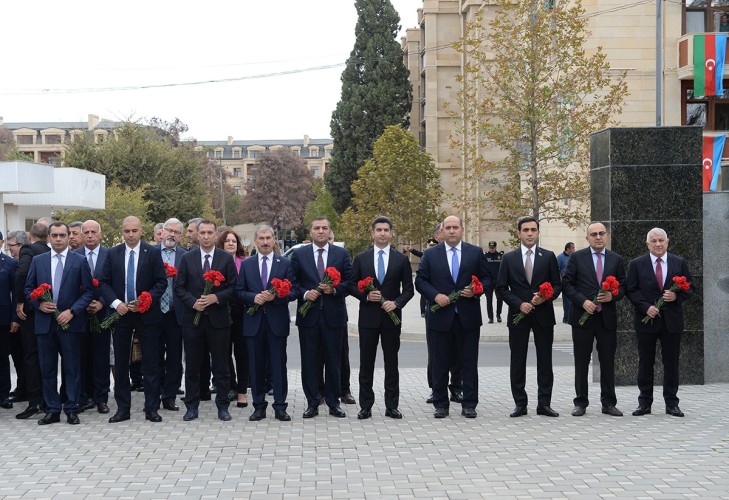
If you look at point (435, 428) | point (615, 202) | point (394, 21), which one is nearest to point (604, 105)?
point (615, 202)

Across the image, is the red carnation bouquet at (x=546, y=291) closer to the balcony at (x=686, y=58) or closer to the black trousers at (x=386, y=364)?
the black trousers at (x=386, y=364)

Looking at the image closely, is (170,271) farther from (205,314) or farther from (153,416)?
(153,416)

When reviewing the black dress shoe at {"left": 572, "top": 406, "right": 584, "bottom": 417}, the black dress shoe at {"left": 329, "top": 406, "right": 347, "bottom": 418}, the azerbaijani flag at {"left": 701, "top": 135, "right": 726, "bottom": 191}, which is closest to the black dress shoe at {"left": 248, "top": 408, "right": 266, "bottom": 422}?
the black dress shoe at {"left": 329, "top": 406, "right": 347, "bottom": 418}

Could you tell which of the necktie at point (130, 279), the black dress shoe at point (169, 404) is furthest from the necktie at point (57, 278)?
the black dress shoe at point (169, 404)

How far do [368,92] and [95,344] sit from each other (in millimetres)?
52900

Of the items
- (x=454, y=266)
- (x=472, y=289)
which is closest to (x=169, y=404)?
(x=454, y=266)

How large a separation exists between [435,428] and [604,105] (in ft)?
52.2

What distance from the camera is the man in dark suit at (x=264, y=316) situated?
10.7 m

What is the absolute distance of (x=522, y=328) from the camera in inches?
420

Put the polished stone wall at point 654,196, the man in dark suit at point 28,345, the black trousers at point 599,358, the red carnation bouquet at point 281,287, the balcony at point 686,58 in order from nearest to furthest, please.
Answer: the red carnation bouquet at point 281,287, the black trousers at point 599,358, the man in dark suit at point 28,345, the polished stone wall at point 654,196, the balcony at point 686,58

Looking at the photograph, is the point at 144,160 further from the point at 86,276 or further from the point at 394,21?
the point at 86,276

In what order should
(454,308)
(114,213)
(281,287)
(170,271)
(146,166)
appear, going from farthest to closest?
(146,166) < (114,213) < (170,271) < (454,308) < (281,287)

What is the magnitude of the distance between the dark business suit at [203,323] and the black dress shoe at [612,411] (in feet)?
13.3

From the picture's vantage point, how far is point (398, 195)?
142 feet
